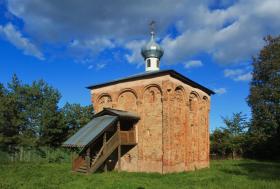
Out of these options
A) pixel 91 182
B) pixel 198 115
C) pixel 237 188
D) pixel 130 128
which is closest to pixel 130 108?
pixel 130 128

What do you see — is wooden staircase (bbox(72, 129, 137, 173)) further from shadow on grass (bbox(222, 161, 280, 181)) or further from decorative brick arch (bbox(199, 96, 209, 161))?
shadow on grass (bbox(222, 161, 280, 181))

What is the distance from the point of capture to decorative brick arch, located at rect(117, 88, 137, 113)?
814 inches

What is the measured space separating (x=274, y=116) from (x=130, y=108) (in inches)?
813

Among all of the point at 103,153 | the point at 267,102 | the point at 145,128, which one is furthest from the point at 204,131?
the point at 267,102

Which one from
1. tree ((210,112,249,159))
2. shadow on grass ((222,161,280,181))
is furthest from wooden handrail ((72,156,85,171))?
tree ((210,112,249,159))

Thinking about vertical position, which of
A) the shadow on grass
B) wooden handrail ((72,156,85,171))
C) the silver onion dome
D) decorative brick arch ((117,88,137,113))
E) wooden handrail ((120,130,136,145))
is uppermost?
the silver onion dome

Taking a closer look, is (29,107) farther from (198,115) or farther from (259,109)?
(259,109)

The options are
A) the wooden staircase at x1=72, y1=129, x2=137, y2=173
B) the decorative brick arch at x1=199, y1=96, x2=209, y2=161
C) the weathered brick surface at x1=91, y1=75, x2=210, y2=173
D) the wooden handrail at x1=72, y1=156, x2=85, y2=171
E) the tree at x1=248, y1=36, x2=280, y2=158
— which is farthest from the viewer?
the tree at x1=248, y1=36, x2=280, y2=158

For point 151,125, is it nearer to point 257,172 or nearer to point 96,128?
point 96,128

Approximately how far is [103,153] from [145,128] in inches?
135

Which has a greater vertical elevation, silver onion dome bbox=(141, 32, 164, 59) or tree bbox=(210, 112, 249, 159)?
silver onion dome bbox=(141, 32, 164, 59)

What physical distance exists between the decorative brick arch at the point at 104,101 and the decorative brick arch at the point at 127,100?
1.06 metres

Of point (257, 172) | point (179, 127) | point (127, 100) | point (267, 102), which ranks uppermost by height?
point (267, 102)

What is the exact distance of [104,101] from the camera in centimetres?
2255
